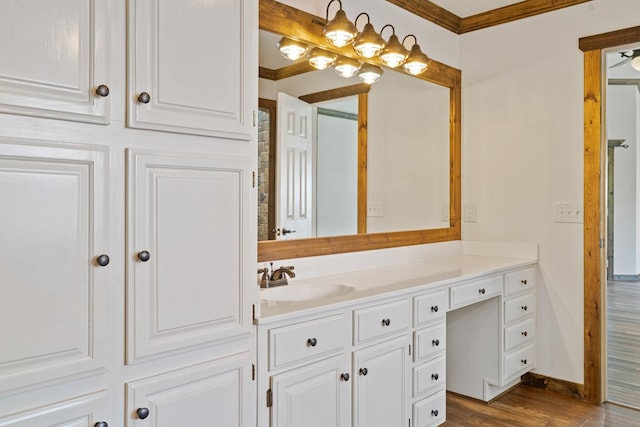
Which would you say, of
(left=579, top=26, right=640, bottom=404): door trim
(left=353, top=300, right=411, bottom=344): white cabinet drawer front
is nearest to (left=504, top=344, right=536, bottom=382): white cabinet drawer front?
(left=579, top=26, right=640, bottom=404): door trim

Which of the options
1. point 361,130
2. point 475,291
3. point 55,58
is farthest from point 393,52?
point 55,58

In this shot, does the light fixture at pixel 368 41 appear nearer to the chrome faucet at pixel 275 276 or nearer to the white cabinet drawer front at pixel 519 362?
the chrome faucet at pixel 275 276

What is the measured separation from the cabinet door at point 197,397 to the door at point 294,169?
2.94 feet

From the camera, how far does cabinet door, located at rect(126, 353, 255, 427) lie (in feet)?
4.29

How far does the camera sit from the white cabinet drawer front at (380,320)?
192 centimetres

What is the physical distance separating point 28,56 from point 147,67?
0.95ft

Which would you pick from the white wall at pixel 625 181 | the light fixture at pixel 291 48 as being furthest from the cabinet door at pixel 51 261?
the white wall at pixel 625 181

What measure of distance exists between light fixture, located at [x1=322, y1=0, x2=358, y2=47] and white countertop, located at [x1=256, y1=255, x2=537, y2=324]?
1.23 meters

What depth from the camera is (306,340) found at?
5.65ft

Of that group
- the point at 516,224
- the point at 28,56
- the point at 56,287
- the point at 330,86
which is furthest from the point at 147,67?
the point at 516,224

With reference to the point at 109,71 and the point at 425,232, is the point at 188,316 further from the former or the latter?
the point at 425,232

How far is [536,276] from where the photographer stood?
315cm

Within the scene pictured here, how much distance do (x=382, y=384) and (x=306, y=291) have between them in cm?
52

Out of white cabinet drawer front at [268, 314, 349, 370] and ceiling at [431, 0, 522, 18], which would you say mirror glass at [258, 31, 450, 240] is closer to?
ceiling at [431, 0, 522, 18]
